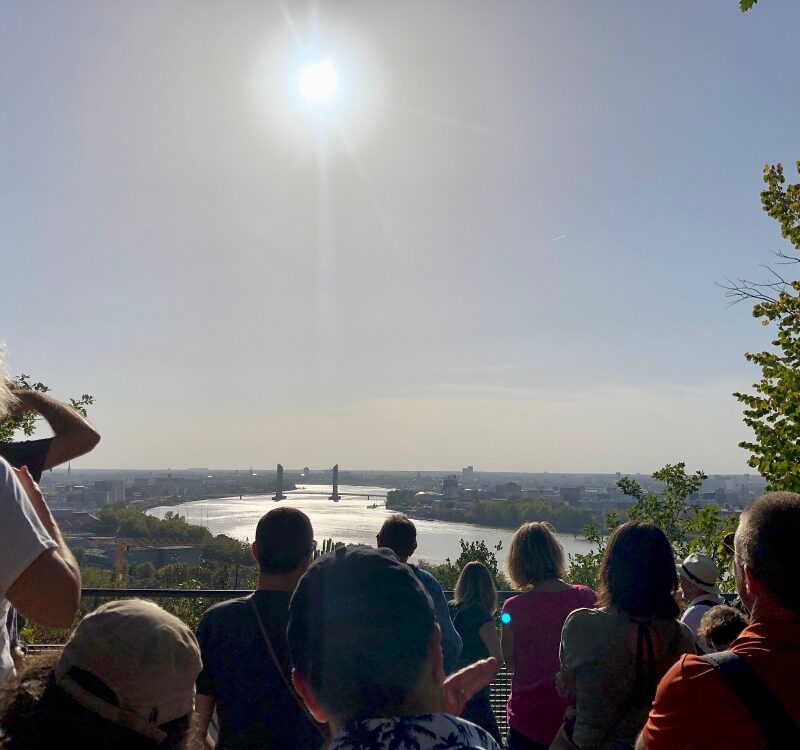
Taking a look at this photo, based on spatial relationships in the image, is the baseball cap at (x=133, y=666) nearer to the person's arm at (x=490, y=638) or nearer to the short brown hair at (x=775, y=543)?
the short brown hair at (x=775, y=543)

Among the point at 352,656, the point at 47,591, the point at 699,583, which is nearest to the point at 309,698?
the point at 352,656

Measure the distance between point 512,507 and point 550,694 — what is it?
72.2 meters

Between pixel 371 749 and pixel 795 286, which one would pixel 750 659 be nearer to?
pixel 371 749

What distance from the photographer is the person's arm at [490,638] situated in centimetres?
364

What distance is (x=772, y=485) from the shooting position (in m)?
7.65

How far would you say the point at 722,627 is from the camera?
2.72 meters

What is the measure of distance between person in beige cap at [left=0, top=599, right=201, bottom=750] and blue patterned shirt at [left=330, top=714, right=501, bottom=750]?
0.35 metres

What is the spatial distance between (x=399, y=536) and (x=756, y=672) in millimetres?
1931

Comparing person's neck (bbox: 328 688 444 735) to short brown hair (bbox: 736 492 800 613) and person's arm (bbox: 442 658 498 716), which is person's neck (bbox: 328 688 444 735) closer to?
person's arm (bbox: 442 658 498 716)

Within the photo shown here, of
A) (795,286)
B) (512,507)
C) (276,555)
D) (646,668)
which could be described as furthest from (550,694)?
(512,507)

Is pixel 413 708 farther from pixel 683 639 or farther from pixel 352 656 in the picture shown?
pixel 683 639

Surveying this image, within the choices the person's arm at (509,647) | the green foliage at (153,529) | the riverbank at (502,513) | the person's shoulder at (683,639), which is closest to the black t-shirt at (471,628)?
A: the person's arm at (509,647)

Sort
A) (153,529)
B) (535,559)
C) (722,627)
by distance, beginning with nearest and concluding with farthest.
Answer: (722,627), (535,559), (153,529)

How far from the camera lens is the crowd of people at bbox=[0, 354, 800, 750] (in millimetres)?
1194
